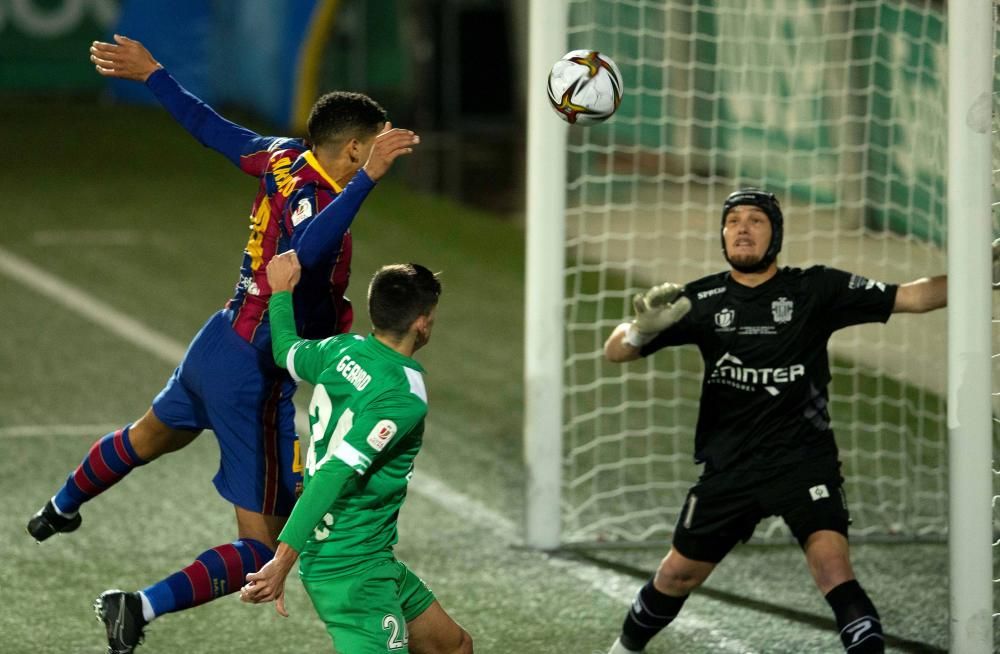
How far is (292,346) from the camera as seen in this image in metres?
4.22

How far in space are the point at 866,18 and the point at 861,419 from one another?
3.80 metres

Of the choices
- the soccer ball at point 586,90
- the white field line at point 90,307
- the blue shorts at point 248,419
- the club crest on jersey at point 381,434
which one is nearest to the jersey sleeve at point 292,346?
the club crest on jersey at point 381,434

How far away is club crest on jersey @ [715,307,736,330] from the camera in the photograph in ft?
16.1

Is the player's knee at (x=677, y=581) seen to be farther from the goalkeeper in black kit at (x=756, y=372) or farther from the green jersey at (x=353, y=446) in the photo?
the green jersey at (x=353, y=446)

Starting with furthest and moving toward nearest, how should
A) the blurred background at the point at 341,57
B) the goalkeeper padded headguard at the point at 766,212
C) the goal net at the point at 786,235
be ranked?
the blurred background at the point at 341,57, the goal net at the point at 786,235, the goalkeeper padded headguard at the point at 766,212

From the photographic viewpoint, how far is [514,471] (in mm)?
7547

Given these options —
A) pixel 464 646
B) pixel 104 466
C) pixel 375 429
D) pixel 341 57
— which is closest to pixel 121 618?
pixel 104 466

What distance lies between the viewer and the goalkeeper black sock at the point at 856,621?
454 cm

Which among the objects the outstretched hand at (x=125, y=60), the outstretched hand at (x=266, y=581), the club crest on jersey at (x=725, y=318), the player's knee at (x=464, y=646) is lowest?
the player's knee at (x=464, y=646)

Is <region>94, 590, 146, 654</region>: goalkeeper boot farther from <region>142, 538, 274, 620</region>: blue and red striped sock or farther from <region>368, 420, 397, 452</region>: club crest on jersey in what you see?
<region>368, 420, 397, 452</region>: club crest on jersey

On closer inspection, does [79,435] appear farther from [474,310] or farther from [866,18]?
[866,18]

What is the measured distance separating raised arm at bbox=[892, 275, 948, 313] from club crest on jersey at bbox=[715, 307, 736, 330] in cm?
49

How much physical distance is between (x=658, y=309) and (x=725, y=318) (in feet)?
0.77

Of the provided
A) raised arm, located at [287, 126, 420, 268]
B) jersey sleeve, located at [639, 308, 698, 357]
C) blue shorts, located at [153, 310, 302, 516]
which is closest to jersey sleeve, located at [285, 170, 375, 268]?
raised arm, located at [287, 126, 420, 268]
